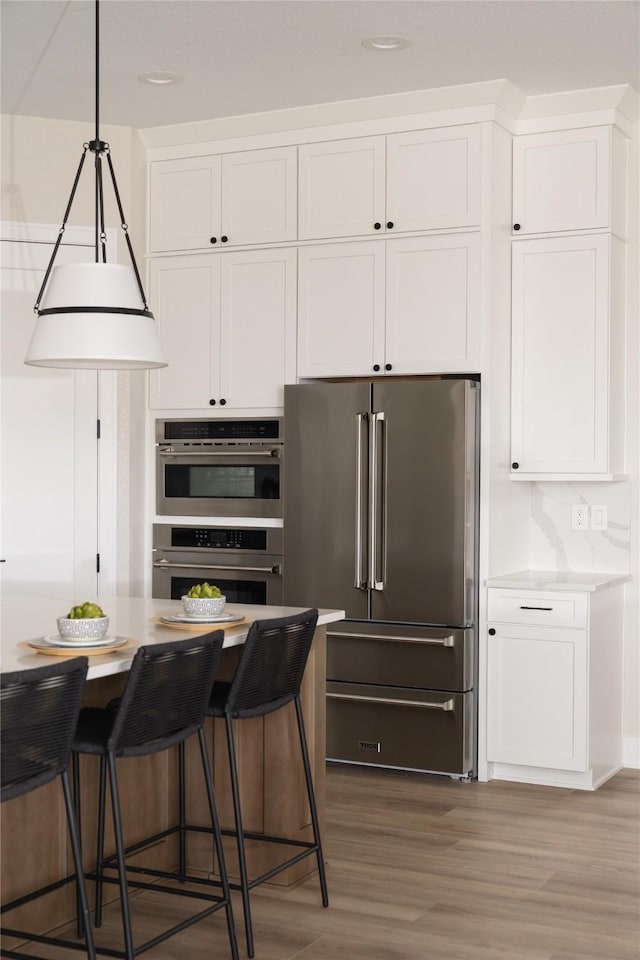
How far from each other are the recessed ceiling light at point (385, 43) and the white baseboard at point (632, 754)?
10.2 feet

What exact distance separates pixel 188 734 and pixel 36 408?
2.59 metres

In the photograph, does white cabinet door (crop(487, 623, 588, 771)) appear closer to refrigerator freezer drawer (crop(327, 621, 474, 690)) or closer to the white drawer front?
the white drawer front

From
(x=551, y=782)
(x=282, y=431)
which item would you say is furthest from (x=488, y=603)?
(x=282, y=431)

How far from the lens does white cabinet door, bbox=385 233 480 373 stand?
478 centimetres

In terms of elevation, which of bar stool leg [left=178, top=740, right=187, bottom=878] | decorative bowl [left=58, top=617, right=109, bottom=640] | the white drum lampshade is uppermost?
the white drum lampshade

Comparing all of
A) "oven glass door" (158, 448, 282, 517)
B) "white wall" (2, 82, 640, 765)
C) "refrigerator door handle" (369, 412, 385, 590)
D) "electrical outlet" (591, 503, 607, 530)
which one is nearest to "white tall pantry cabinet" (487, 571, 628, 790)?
"white wall" (2, 82, 640, 765)

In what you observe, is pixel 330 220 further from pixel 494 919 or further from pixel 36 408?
pixel 494 919

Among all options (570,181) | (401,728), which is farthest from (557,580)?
(570,181)

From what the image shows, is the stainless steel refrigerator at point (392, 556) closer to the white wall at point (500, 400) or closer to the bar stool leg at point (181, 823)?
the white wall at point (500, 400)

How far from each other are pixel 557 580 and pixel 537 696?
1.62 ft

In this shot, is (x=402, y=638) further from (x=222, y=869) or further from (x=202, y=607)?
(x=222, y=869)

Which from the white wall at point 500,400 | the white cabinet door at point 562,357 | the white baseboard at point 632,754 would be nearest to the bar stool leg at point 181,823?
the white wall at point 500,400

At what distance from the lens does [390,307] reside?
494 cm

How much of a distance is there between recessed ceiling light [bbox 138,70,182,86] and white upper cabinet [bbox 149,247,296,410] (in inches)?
34.3
